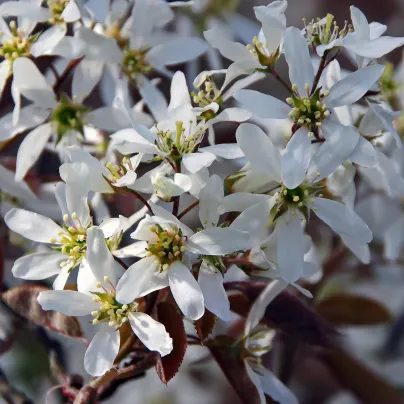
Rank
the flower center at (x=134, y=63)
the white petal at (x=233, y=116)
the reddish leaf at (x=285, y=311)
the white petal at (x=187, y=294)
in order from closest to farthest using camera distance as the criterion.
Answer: the white petal at (x=187, y=294), the white petal at (x=233, y=116), the reddish leaf at (x=285, y=311), the flower center at (x=134, y=63)

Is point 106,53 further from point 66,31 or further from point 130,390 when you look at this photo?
point 130,390

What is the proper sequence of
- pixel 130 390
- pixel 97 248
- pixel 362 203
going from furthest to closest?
pixel 130 390, pixel 362 203, pixel 97 248

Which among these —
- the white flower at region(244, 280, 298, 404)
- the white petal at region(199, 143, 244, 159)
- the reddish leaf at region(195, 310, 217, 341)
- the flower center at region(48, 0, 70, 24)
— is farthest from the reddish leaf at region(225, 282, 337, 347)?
the flower center at region(48, 0, 70, 24)

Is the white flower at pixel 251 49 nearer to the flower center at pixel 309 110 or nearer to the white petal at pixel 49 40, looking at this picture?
the flower center at pixel 309 110

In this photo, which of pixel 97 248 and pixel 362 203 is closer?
pixel 97 248

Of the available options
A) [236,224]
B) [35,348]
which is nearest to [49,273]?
[236,224]

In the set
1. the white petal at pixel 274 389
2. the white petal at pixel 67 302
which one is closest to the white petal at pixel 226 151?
the white petal at pixel 67 302
